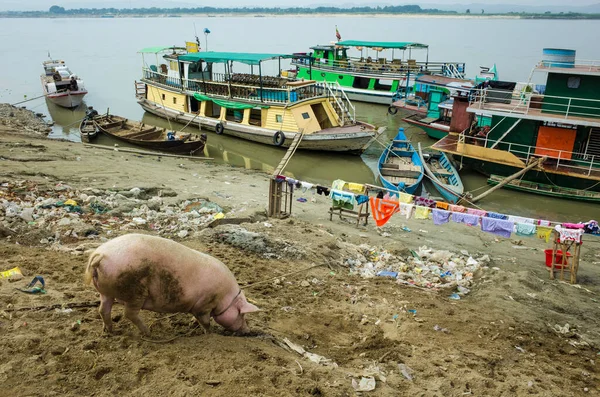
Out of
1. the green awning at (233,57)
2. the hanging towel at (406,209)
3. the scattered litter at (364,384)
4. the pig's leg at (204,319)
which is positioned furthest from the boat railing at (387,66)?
the scattered litter at (364,384)

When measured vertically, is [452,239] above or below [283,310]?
below

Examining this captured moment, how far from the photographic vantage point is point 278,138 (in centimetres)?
2050

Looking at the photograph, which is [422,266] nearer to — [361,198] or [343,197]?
[361,198]

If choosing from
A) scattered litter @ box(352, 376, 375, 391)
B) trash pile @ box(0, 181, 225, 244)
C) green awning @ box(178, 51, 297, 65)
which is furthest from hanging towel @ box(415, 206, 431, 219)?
green awning @ box(178, 51, 297, 65)

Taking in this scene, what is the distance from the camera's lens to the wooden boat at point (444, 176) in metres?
15.1

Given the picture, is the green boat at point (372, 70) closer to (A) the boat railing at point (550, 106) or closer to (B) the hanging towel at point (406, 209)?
(A) the boat railing at point (550, 106)

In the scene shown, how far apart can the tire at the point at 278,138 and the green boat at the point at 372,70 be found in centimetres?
1007

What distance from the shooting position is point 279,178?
9969 millimetres

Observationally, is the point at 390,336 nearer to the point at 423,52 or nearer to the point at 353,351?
the point at 353,351

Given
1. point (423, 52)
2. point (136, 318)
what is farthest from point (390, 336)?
point (423, 52)

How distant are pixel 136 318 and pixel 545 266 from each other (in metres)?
8.05

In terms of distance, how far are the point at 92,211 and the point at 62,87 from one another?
904 inches

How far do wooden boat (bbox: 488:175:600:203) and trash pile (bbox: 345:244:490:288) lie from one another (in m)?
8.13

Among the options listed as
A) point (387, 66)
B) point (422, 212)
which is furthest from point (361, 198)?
point (387, 66)
